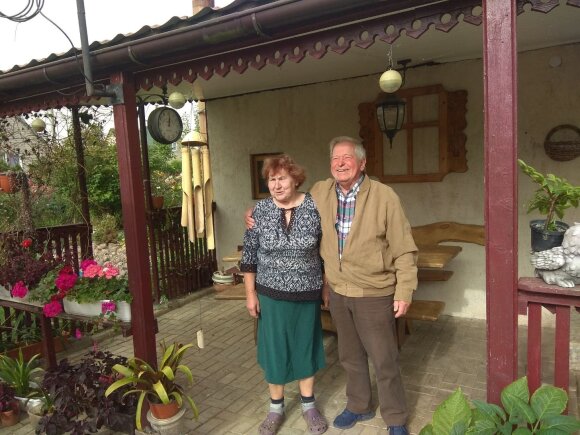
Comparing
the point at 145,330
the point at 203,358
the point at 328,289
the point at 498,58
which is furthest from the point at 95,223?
the point at 498,58

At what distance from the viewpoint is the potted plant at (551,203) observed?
2164mm

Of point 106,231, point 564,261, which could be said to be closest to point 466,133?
point 564,261

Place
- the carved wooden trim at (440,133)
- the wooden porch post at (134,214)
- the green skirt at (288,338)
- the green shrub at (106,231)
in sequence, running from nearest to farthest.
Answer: the green skirt at (288,338)
the wooden porch post at (134,214)
the carved wooden trim at (440,133)
the green shrub at (106,231)

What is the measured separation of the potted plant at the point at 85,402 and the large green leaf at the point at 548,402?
8.47ft

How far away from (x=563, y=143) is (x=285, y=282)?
3.42 metres

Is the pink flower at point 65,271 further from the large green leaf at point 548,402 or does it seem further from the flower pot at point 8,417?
the large green leaf at point 548,402

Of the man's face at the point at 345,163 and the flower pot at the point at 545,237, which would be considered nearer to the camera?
the flower pot at the point at 545,237

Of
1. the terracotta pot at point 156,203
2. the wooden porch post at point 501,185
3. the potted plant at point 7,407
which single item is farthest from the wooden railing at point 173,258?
the wooden porch post at point 501,185

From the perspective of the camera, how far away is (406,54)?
15.1 ft

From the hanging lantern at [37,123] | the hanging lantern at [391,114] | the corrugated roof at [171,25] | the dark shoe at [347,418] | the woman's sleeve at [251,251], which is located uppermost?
the corrugated roof at [171,25]

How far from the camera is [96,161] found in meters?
12.2

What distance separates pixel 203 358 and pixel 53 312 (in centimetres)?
155

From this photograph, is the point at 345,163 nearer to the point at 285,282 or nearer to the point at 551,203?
the point at 285,282

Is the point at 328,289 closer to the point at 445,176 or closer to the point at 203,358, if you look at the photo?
the point at 203,358
